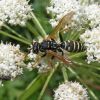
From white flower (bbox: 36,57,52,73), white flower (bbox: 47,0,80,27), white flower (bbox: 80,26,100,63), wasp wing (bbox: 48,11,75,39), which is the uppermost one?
white flower (bbox: 47,0,80,27)

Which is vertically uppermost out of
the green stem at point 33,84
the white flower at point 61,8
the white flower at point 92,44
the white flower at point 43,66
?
the white flower at point 61,8

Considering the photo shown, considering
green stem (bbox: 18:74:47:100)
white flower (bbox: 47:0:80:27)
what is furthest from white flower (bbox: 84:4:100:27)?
green stem (bbox: 18:74:47:100)

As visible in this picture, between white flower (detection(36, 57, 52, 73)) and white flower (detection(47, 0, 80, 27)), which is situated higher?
white flower (detection(47, 0, 80, 27))

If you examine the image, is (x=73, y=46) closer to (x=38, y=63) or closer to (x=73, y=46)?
(x=73, y=46)

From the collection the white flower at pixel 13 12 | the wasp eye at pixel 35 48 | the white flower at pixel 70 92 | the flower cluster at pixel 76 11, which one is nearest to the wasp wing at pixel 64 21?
the flower cluster at pixel 76 11

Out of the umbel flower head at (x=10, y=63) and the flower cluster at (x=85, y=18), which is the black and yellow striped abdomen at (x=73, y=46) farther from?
the umbel flower head at (x=10, y=63)

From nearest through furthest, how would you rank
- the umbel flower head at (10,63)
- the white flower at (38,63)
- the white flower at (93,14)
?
1. the umbel flower head at (10,63)
2. the white flower at (38,63)
3. the white flower at (93,14)

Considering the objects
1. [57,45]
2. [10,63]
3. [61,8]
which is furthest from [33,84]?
[61,8]

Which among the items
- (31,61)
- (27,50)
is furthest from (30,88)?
(27,50)

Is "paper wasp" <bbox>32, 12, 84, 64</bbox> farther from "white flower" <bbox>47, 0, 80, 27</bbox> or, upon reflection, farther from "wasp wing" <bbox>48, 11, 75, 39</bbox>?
"white flower" <bbox>47, 0, 80, 27</bbox>
